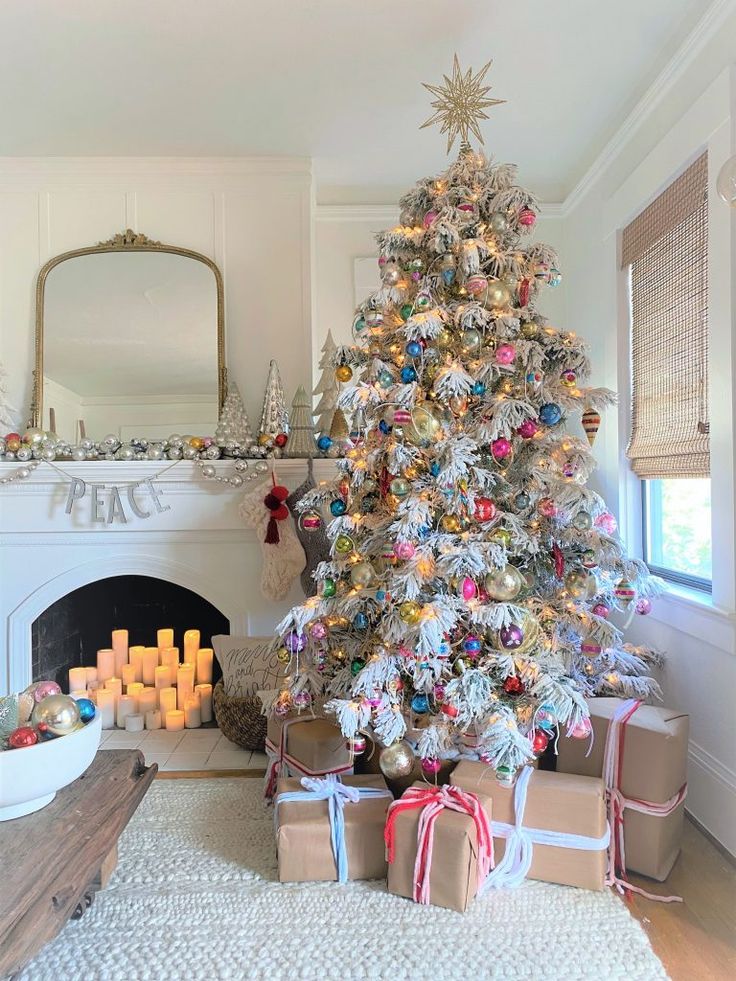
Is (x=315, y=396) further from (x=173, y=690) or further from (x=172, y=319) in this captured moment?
(x=173, y=690)

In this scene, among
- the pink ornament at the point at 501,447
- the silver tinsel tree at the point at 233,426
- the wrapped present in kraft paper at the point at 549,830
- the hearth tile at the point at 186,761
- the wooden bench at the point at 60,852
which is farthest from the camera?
the silver tinsel tree at the point at 233,426

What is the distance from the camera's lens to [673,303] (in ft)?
7.48

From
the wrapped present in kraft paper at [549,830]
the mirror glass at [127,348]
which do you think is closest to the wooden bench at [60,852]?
the wrapped present in kraft paper at [549,830]

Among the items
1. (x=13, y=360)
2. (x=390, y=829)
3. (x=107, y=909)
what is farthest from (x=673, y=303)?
(x=13, y=360)

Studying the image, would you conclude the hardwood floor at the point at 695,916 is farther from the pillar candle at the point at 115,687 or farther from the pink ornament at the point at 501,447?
the pillar candle at the point at 115,687

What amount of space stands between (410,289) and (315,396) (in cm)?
110

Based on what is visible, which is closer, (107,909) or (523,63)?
(107,909)

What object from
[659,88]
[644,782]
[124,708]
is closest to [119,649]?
[124,708]

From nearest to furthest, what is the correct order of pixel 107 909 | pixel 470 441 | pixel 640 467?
pixel 107 909
pixel 470 441
pixel 640 467

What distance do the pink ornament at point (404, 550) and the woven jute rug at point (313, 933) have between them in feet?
2.85

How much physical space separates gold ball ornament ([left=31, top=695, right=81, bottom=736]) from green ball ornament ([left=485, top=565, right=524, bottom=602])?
3.59ft

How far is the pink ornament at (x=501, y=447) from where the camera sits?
1.83 m

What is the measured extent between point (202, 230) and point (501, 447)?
1.94m


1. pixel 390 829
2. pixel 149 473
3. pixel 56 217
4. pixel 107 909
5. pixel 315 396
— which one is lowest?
pixel 107 909
